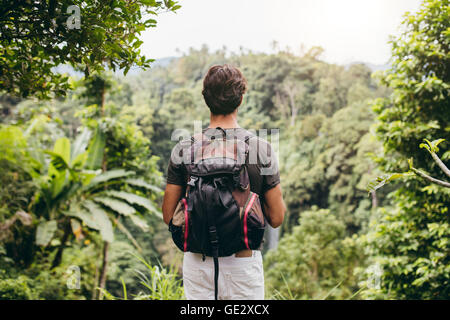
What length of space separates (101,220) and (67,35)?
412 centimetres

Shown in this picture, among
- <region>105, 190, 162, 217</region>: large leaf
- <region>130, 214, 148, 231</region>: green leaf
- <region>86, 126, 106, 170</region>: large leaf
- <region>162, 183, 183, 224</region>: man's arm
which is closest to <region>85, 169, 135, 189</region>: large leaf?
<region>105, 190, 162, 217</region>: large leaf

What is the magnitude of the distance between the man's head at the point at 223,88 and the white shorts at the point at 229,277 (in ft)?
1.85

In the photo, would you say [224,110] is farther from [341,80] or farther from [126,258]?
[341,80]

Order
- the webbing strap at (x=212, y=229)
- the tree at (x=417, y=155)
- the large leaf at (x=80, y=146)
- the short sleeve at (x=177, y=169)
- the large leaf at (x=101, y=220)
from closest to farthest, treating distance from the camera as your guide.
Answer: the webbing strap at (x=212, y=229) → the short sleeve at (x=177, y=169) → the tree at (x=417, y=155) → the large leaf at (x=101, y=220) → the large leaf at (x=80, y=146)

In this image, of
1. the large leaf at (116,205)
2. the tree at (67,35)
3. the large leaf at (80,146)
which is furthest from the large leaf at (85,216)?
the tree at (67,35)

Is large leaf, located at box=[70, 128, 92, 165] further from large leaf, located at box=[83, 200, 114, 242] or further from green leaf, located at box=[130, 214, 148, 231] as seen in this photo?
green leaf, located at box=[130, 214, 148, 231]

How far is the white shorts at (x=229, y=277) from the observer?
1.23 meters

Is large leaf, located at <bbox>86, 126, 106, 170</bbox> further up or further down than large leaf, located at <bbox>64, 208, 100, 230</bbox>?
further up

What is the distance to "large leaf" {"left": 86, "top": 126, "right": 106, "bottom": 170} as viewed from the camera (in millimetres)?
5656

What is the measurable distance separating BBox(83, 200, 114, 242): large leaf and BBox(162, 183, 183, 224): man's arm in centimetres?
387

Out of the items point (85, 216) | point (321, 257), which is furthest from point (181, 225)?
point (321, 257)

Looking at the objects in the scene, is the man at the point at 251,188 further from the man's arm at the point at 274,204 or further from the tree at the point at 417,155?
the tree at the point at 417,155

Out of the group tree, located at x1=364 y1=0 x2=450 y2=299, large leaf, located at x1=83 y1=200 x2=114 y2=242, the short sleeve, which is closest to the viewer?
the short sleeve
